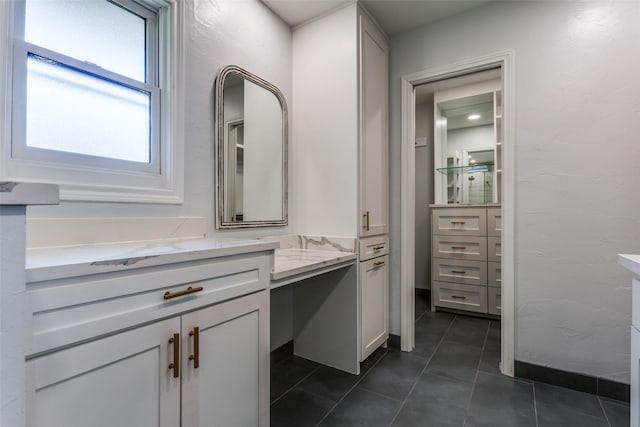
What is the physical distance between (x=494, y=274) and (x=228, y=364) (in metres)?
2.79

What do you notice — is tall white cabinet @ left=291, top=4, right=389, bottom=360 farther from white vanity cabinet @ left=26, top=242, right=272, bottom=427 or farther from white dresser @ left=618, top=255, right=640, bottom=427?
white dresser @ left=618, top=255, right=640, bottom=427

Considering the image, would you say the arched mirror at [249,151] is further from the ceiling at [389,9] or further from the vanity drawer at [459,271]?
the vanity drawer at [459,271]

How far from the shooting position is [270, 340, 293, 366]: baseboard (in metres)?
2.13

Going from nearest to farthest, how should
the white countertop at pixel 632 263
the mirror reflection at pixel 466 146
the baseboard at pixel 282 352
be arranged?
the white countertop at pixel 632 263
the baseboard at pixel 282 352
the mirror reflection at pixel 466 146

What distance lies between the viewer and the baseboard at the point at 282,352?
2129 millimetres

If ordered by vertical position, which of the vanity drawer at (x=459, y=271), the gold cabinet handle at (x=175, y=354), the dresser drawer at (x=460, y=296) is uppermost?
the gold cabinet handle at (x=175, y=354)

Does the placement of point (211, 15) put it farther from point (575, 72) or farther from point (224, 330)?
point (575, 72)

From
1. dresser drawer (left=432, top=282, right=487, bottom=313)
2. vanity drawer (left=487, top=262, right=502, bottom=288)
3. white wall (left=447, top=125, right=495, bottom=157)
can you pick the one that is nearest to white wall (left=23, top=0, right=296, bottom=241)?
dresser drawer (left=432, top=282, right=487, bottom=313)

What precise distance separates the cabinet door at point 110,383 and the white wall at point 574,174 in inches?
80.3

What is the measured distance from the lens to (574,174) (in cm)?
183

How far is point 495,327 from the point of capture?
283 cm

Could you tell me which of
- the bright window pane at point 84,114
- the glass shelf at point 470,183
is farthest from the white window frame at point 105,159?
the glass shelf at point 470,183

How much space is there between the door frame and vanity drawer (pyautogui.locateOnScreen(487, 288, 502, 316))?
1.08m

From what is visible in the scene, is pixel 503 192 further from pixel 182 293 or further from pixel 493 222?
pixel 182 293
